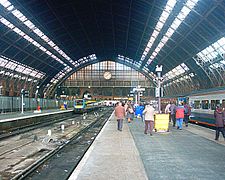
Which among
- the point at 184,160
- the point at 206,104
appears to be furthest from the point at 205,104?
the point at 184,160

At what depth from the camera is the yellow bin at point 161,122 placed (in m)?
19.0

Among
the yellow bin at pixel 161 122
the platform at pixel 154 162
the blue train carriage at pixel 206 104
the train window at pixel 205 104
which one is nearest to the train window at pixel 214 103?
the blue train carriage at pixel 206 104

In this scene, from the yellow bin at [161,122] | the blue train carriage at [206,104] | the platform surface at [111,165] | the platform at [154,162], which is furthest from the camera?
the blue train carriage at [206,104]

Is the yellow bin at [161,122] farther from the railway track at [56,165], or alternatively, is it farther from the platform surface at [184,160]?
the railway track at [56,165]

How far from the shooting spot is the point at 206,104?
89.3 ft

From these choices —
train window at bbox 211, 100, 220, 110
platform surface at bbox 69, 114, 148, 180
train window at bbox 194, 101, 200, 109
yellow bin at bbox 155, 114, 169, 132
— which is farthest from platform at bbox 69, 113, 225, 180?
train window at bbox 194, 101, 200, 109

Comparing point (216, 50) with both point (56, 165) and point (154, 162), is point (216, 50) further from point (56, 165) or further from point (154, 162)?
point (154, 162)

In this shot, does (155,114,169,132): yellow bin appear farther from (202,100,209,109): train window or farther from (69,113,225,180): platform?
(202,100,209,109): train window

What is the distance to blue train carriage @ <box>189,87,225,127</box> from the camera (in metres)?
24.0

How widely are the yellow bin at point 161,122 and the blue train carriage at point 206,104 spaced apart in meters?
5.36

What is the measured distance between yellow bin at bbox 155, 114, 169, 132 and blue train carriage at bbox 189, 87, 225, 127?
17.6 feet

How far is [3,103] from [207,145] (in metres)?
39.8

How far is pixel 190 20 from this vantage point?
40281 mm

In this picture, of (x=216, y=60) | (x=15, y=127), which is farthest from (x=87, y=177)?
(x=216, y=60)
